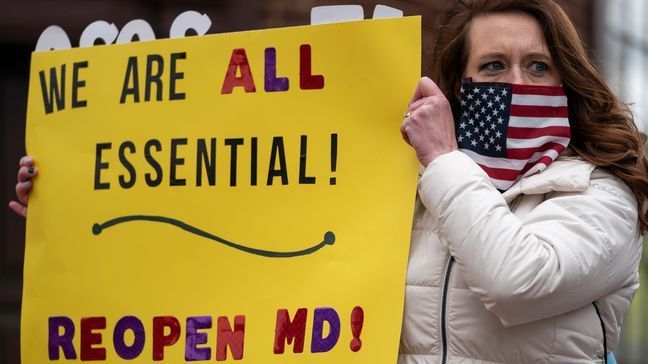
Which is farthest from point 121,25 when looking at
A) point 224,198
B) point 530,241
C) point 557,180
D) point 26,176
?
point 530,241

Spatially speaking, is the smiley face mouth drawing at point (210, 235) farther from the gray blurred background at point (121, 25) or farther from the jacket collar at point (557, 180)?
the gray blurred background at point (121, 25)

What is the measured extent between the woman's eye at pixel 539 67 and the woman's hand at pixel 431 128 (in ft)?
0.80

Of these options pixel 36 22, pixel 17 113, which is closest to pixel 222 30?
pixel 36 22

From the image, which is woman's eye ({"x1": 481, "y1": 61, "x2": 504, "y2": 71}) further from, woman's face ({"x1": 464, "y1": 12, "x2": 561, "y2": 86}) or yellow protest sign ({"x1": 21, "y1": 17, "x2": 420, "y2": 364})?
yellow protest sign ({"x1": 21, "y1": 17, "x2": 420, "y2": 364})

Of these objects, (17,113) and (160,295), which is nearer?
(160,295)

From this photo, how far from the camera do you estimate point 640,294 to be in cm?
731

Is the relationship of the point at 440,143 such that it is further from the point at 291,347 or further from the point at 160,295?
the point at 160,295

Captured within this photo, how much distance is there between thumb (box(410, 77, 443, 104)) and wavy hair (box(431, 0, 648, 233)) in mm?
202

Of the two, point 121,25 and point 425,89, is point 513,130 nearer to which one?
point 425,89

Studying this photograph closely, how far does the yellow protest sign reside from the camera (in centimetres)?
241

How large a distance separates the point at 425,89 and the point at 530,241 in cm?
45

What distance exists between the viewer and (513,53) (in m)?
2.32

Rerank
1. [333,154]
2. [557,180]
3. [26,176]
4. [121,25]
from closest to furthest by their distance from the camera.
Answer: [557,180], [333,154], [26,176], [121,25]

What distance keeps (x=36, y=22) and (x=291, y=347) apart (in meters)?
3.20
